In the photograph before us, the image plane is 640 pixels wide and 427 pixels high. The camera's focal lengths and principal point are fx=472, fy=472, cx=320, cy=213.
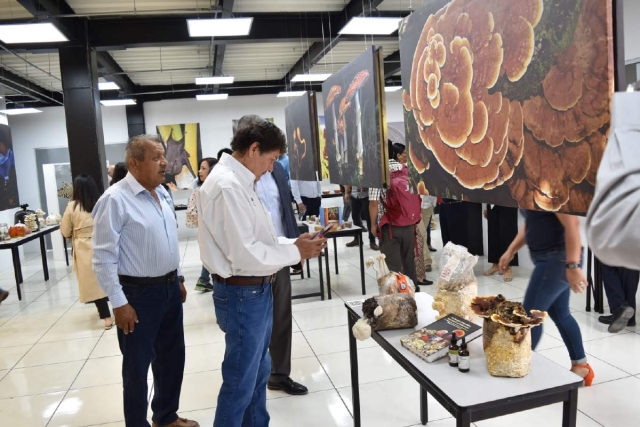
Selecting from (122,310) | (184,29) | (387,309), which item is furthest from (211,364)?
(184,29)

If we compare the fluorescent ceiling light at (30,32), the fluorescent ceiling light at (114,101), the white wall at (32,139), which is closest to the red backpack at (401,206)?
the fluorescent ceiling light at (30,32)

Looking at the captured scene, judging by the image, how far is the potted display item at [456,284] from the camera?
191 cm

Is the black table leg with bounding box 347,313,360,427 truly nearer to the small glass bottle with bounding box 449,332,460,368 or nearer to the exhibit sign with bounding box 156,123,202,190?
the small glass bottle with bounding box 449,332,460,368

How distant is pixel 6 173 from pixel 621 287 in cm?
778

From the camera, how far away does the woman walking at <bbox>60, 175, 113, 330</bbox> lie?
4.69m

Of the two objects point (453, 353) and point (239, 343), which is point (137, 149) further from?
point (453, 353)

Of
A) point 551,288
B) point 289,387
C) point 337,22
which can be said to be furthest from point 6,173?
point 551,288

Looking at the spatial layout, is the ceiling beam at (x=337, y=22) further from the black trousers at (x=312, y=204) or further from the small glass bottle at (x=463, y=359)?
the small glass bottle at (x=463, y=359)

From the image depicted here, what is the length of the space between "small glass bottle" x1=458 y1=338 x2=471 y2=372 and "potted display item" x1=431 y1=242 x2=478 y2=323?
0.96 ft

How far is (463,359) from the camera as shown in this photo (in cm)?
162

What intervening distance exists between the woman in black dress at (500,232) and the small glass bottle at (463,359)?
0.28 metres

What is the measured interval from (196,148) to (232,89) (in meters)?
1.71

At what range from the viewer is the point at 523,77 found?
4.70 ft

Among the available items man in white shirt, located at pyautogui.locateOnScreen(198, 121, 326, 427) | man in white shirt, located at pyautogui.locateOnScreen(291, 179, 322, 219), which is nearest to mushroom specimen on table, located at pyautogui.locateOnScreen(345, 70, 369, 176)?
man in white shirt, located at pyautogui.locateOnScreen(198, 121, 326, 427)
